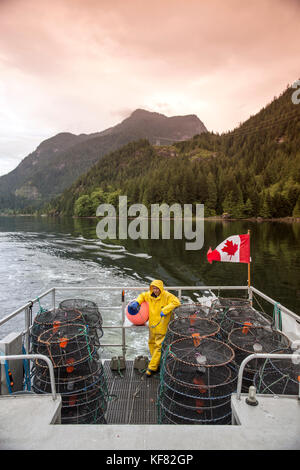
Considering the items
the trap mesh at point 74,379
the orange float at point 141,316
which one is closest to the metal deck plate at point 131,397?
the trap mesh at point 74,379

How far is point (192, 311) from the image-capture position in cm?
573

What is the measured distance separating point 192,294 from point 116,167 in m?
175

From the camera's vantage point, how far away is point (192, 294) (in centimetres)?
1703

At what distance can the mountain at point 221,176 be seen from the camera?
99.7m

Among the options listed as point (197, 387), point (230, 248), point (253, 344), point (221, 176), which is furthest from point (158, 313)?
point (221, 176)

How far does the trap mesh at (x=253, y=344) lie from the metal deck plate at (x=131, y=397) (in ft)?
5.70

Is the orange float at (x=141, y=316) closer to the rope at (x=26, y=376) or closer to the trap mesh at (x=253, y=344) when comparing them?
the trap mesh at (x=253, y=344)

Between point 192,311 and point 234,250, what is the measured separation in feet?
7.33

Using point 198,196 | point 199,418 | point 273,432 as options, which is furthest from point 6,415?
point 198,196

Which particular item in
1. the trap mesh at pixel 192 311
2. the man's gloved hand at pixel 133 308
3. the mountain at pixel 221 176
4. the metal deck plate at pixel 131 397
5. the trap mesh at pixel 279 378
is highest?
the mountain at pixel 221 176

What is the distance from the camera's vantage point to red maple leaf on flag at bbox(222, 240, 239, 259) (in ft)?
23.5

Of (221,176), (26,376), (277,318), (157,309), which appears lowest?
(26,376)

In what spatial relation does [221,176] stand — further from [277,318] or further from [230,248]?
[277,318]

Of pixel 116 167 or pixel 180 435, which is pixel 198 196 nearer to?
pixel 116 167
